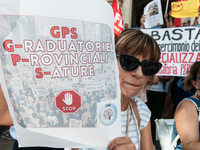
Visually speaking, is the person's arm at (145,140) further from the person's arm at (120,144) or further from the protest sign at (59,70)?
the protest sign at (59,70)

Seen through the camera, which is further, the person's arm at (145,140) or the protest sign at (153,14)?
the protest sign at (153,14)

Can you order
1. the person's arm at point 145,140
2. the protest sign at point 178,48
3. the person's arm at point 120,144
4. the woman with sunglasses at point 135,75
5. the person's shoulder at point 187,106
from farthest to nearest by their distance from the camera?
the protest sign at point 178,48 → the person's shoulder at point 187,106 → the person's arm at point 145,140 → the woman with sunglasses at point 135,75 → the person's arm at point 120,144

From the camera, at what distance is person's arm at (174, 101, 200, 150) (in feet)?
3.42

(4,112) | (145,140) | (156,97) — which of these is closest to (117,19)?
(156,97)

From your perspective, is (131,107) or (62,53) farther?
(131,107)

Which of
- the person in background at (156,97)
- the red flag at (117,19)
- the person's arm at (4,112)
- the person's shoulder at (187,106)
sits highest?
the red flag at (117,19)

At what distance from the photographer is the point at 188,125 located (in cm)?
111

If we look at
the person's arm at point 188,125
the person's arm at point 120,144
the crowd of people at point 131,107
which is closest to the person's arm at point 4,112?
the crowd of people at point 131,107

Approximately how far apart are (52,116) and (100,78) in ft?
0.70

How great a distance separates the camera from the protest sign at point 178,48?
6.90 ft

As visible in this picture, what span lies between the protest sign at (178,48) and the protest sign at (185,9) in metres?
0.31

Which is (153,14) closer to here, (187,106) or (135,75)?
(187,106)

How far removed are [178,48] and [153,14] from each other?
0.82 m

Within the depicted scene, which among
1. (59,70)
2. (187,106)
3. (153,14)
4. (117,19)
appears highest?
(153,14)
